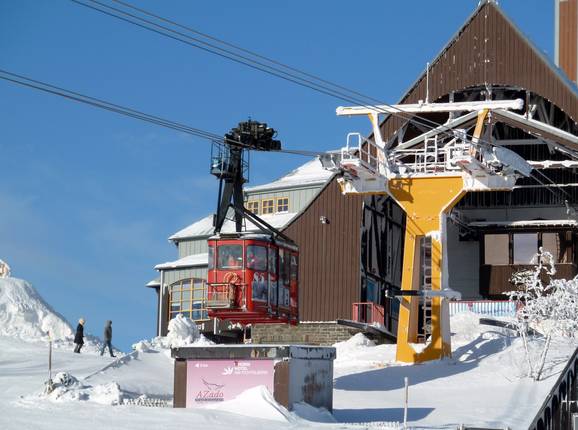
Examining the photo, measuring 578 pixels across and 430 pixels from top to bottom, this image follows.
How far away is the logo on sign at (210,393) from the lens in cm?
2633

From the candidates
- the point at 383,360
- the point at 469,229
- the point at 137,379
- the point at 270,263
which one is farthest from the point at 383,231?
the point at 137,379

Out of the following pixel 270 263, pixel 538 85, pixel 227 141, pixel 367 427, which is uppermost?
pixel 538 85

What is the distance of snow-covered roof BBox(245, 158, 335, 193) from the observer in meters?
57.9

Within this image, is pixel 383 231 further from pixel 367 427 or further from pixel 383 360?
pixel 367 427

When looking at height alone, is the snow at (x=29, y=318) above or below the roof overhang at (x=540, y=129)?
below

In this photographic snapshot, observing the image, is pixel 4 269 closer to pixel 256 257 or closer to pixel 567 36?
pixel 256 257

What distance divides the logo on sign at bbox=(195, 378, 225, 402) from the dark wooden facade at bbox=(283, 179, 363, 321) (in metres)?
22.7

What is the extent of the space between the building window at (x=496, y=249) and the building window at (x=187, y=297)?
13622 millimetres

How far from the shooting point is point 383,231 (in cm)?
5278

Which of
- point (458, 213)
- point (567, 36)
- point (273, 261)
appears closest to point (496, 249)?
point (458, 213)

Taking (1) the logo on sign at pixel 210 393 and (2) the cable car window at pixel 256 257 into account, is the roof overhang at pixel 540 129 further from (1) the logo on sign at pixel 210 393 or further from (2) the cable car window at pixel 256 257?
(1) the logo on sign at pixel 210 393

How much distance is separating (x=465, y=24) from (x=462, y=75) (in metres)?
1.97

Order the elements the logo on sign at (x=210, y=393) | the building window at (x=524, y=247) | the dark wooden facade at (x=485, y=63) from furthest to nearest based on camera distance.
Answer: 1. the building window at (x=524, y=247)
2. the dark wooden facade at (x=485, y=63)
3. the logo on sign at (x=210, y=393)

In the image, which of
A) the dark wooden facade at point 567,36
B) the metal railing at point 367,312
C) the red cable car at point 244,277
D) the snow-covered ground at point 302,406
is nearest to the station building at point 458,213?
the metal railing at point 367,312
